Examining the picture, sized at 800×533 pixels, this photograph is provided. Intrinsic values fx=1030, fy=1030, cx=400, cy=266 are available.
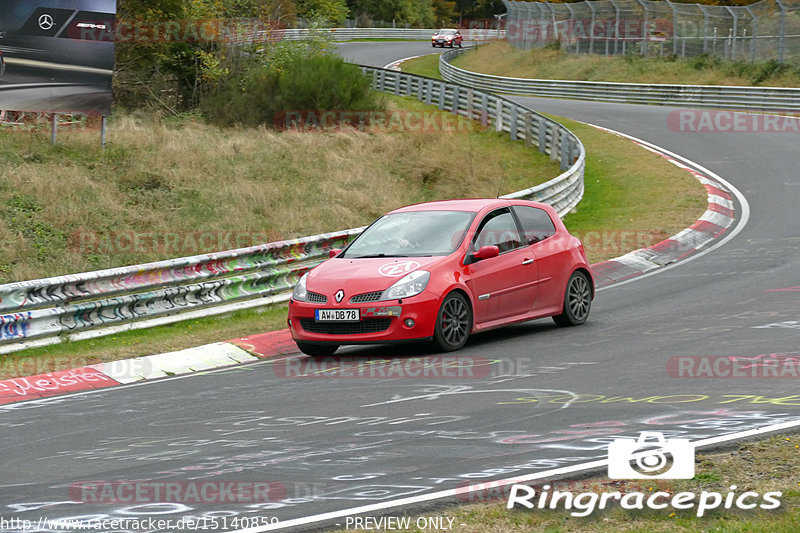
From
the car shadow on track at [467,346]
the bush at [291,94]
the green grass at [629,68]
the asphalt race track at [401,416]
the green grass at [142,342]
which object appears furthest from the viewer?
the green grass at [629,68]

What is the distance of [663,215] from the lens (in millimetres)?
20906

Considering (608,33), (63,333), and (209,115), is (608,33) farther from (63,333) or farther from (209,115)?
(63,333)

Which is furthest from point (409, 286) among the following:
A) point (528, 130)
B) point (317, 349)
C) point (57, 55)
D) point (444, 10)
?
point (444, 10)

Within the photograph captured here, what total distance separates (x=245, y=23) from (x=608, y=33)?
22.2m

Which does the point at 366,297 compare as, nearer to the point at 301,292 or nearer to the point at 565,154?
the point at 301,292

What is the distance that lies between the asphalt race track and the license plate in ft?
1.64

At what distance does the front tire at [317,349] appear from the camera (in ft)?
36.1

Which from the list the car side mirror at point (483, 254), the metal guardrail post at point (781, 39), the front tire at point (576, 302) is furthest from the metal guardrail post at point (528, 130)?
the car side mirror at point (483, 254)

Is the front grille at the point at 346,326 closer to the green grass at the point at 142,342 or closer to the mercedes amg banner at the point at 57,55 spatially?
the green grass at the point at 142,342

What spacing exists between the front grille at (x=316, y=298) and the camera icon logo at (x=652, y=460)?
15.8ft

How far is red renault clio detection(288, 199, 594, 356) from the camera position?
1046 centimetres

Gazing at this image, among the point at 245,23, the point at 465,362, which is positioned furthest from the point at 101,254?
Answer: the point at 245,23

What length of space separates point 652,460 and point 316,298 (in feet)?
17.6

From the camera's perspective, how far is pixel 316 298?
10789 mm
